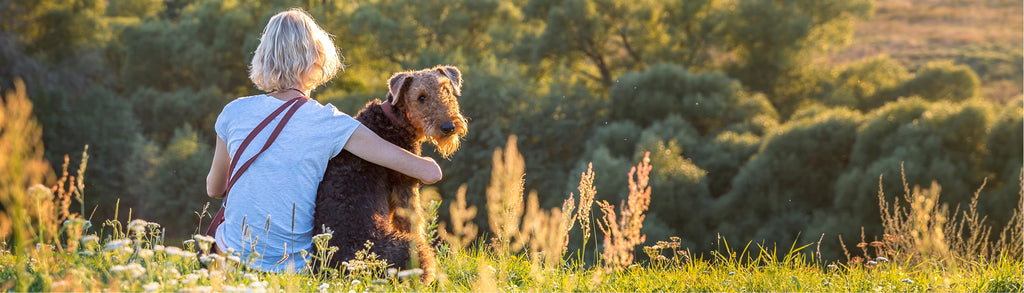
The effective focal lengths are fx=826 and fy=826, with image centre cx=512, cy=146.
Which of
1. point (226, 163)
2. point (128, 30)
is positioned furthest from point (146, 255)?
point (128, 30)

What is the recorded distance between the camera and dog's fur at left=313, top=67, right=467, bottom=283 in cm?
343

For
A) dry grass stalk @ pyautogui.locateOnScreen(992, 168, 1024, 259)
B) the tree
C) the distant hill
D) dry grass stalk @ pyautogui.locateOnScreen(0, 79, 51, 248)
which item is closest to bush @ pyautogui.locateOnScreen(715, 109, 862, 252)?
the tree

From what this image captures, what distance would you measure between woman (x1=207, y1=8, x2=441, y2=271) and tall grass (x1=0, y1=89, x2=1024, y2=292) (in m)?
0.15

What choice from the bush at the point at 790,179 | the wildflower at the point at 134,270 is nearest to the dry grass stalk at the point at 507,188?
the wildflower at the point at 134,270

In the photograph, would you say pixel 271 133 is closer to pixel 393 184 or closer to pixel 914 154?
pixel 393 184

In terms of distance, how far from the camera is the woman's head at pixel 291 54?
366 cm

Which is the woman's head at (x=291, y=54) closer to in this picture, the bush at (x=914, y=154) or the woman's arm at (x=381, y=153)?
the woman's arm at (x=381, y=153)

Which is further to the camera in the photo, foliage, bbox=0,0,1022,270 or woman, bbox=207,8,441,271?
foliage, bbox=0,0,1022,270

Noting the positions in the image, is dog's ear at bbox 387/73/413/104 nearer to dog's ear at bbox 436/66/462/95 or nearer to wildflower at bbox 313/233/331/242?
dog's ear at bbox 436/66/462/95

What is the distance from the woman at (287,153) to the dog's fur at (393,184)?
10 cm

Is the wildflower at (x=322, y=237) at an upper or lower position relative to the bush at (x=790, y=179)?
upper

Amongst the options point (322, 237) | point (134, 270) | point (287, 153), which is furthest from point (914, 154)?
point (134, 270)

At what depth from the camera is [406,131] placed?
13.3ft

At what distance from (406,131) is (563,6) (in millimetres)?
A: 27163
